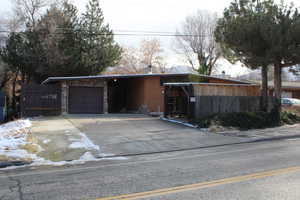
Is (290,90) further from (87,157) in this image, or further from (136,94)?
(87,157)

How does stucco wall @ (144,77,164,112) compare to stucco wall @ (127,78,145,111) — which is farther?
stucco wall @ (127,78,145,111)

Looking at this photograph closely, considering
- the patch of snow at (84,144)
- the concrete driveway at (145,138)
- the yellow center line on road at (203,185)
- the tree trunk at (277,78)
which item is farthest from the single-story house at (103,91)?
the yellow center line on road at (203,185)

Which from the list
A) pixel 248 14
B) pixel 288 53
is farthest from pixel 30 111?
pixel 288 53

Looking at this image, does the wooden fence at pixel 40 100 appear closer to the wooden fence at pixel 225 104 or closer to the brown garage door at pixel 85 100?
the brown garage door at pixel 85 100

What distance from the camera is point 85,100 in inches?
806

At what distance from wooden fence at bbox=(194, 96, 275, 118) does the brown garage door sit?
28.2ft

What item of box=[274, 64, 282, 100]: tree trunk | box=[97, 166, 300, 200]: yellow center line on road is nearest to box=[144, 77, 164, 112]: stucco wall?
box=[274, 64, 282, 100]: tree trunk

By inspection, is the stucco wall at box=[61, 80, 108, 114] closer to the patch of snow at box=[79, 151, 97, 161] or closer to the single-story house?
the single-story house

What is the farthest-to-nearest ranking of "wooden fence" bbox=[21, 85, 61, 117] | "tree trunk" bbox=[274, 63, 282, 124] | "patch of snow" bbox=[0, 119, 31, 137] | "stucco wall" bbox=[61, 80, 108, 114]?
"stucco wall" bbox=[61, 80, 108, 114] < "wooden fence" bbox=[21, 85, 61, 117] < "tree trunk" bbox=[274, 63, 282, 124] < "patch of snow" bbox=[0, 119, 31, 137]

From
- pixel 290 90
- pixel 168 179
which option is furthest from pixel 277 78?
pixel 290 90

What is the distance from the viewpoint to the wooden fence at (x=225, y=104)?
15305mm

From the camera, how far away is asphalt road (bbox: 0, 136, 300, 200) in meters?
Result: 4.59

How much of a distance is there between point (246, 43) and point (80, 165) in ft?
39.8

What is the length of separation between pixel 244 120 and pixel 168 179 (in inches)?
402
